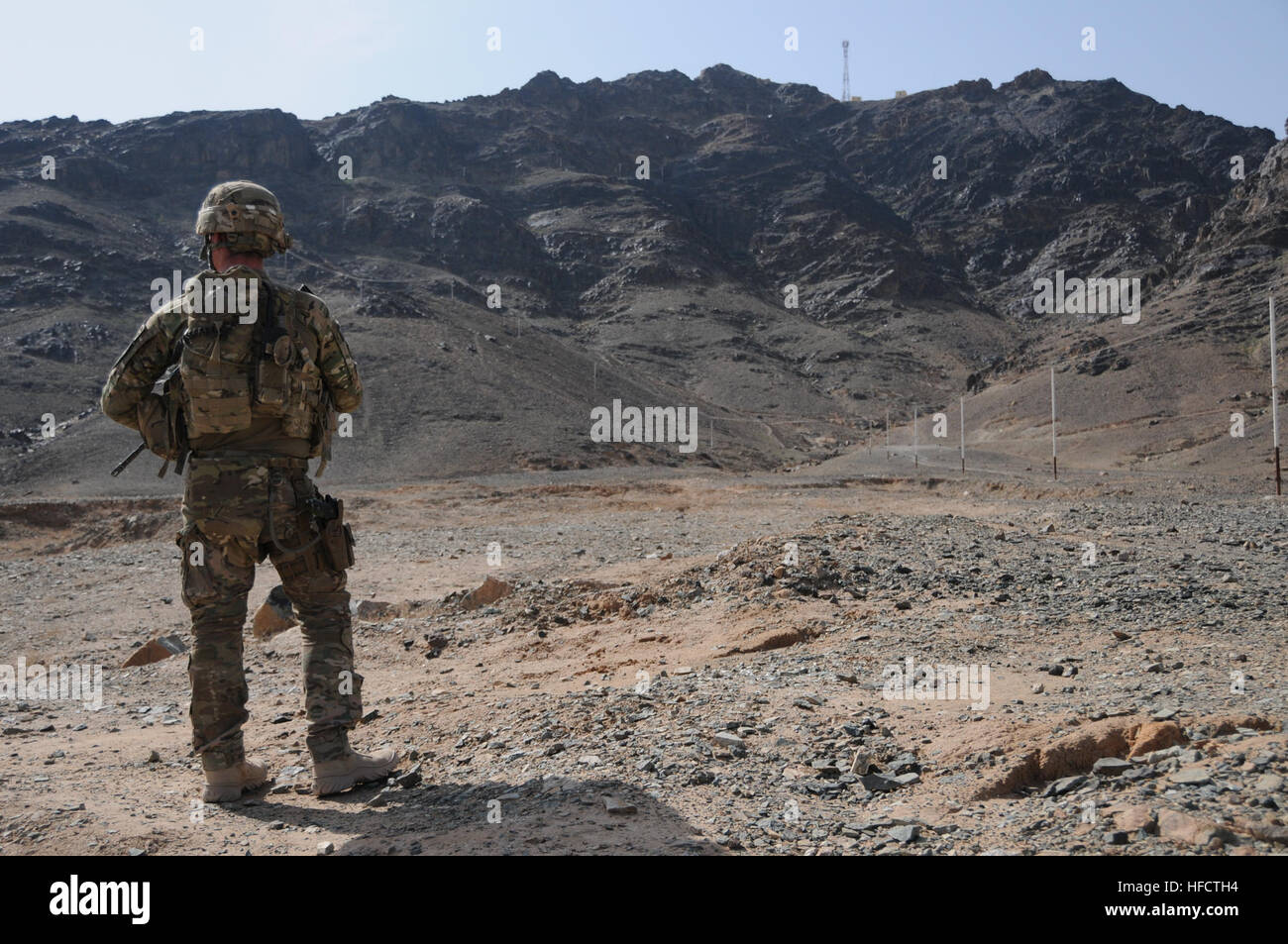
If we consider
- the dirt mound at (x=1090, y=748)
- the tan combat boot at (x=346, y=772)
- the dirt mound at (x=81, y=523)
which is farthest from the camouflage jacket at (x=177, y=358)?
the dirt mound at (x=81, y=523)

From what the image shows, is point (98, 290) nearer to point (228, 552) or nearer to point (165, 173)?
point (165, 173)

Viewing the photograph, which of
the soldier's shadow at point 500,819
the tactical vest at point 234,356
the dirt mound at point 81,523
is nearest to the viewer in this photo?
the soldier's shadow at point 500,819

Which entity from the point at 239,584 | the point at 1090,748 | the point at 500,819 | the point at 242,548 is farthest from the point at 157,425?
the point at 1090,748

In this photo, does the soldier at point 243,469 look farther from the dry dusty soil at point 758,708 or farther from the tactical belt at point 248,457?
the dry dusty soil at point 758,708

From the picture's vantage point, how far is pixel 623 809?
13.5ft

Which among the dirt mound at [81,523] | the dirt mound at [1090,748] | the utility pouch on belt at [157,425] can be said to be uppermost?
the utility pouch on belt at [157,425]

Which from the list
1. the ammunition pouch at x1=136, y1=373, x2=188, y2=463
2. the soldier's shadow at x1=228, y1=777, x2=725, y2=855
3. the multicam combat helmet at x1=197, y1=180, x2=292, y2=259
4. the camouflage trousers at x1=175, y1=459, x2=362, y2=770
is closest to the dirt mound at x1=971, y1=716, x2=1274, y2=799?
the soldier's shadow at x1=228, y1=777, x2=725, y2=855

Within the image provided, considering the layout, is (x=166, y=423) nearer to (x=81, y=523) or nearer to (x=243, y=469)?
(x=243, y=469)

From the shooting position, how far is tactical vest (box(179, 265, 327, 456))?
4.70m

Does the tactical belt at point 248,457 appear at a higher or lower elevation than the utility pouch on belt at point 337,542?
higher

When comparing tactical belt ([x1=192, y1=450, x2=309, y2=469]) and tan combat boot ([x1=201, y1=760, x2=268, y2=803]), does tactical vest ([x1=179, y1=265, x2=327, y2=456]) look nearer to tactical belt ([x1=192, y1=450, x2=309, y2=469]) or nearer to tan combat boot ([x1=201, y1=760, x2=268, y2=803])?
tactical belt ([x1=192, y1=450, x2=309, y2=469])

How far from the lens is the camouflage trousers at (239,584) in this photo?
473 cm
